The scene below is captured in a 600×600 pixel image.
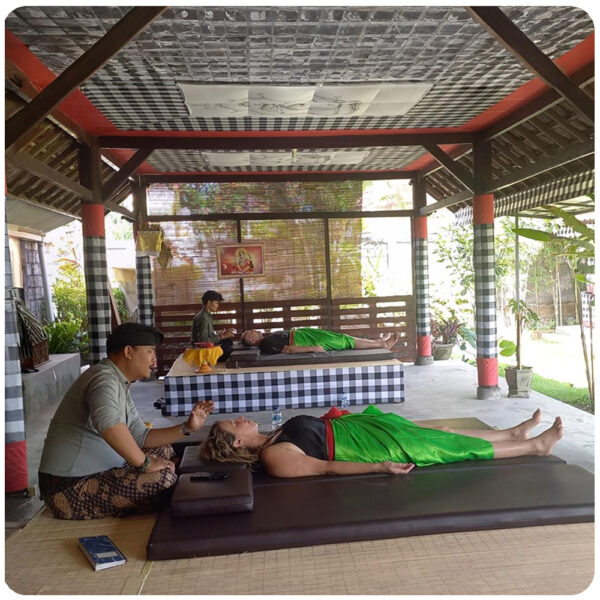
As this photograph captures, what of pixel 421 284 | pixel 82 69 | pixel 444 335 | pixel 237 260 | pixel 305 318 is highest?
pixel 82 69

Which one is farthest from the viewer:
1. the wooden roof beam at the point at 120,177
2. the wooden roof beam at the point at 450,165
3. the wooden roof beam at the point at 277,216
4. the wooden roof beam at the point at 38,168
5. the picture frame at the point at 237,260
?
the picture frame at the point at 237,260

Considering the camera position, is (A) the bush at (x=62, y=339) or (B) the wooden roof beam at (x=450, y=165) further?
(A) the bush at (x=62, y=339)

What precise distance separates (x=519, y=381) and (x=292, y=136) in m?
3.90

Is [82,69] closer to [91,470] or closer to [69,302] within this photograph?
[91,470]

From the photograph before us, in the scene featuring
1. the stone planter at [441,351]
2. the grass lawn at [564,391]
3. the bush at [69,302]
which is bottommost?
the grass lawn at [564,391]

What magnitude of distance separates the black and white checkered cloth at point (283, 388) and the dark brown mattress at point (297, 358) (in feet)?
0.84

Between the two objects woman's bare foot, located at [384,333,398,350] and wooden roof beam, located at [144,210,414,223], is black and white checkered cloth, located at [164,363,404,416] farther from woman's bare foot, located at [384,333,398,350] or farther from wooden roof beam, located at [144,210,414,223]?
wooden roof beam, located at [144,210,414,223]

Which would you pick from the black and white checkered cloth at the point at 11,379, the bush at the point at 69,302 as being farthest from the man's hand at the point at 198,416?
the bush at the point at 69,302

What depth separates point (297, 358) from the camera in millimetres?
6688

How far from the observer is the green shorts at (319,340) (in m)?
7.28

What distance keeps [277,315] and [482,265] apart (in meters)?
3.64

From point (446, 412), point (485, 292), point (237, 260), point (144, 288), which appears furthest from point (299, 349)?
point (144, 288)

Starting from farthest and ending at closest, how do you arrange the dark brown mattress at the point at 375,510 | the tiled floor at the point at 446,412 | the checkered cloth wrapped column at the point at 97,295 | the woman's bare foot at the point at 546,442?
the checkered cloth wrapped column at the point at 97,295, the tiled floor at the point at 446,412, the woman's bare foot at the point at 546,442, the dark brown mattress at the point at 375,510

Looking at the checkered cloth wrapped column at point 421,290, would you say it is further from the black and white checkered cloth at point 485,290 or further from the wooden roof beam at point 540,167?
the black and white checkered cloth at point 485,290
